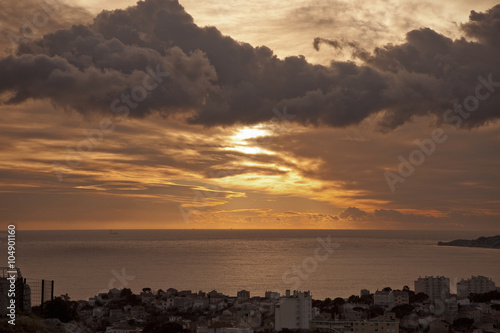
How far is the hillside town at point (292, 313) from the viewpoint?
174 ft

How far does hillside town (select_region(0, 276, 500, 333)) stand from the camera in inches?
2087

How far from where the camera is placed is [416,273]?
13675 cm

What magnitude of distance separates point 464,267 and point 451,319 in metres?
101

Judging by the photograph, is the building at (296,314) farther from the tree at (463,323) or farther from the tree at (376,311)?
the tree at (463,323)

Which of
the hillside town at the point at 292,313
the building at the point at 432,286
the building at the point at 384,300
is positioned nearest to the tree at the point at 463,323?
the hillside town at the point at 292,313

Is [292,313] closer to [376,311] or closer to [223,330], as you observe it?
[223,330]

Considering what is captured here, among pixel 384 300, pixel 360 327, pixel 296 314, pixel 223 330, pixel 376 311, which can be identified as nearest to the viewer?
pixel 223 330

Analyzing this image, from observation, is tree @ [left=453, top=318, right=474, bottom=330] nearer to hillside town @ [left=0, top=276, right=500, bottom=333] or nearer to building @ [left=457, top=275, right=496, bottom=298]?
hillside town @ [left=0, top=276, right=500, bottom=333]

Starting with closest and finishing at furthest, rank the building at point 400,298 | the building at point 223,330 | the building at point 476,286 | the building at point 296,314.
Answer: the building at point 223,330, the building at point 296,314, the building at point 400,298, the building at point 476,286

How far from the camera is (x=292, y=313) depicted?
5409 cm

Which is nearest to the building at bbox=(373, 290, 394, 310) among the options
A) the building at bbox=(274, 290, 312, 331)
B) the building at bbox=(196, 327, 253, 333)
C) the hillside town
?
the hillside town

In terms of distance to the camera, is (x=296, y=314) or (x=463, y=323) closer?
(x=296, y=314)

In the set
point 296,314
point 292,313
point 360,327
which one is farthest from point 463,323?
point 292,313

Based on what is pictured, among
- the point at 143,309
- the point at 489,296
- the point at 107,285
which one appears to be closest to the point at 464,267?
the point at 489,296
